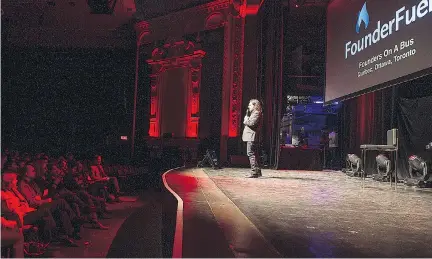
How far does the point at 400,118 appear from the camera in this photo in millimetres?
8125

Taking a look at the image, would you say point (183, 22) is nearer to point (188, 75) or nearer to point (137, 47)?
point (188, 75)

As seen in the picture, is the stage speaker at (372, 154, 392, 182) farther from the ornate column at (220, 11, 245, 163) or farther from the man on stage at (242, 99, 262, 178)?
the ornate column at (220, 11, 245, 163)

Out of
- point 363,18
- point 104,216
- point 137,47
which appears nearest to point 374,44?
point 363,18

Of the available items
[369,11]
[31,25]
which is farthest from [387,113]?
[31,25]

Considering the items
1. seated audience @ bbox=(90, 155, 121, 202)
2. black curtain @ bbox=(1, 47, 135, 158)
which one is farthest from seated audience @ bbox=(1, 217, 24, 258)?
black curtain @ bbox=(1, 47, 135, 158)

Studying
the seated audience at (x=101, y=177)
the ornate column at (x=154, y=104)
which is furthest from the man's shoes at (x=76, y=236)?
the ornate column at (x=154, y=104)

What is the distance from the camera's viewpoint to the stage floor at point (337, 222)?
2.20m

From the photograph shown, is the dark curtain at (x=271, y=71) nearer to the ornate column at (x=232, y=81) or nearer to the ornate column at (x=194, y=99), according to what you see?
the ornate column at (x=232, y=81)

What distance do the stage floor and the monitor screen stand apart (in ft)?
6.75

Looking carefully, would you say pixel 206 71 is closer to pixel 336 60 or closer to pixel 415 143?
pixel 336 60

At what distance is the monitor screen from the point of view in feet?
17.3

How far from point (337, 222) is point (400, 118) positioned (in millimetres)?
6023

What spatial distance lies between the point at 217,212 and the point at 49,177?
366 cm

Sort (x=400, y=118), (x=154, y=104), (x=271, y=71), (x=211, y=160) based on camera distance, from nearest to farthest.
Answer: (x=400, y=118)
(x=211, y=160)
(x=271, y=71)
(x=154, y=104)
